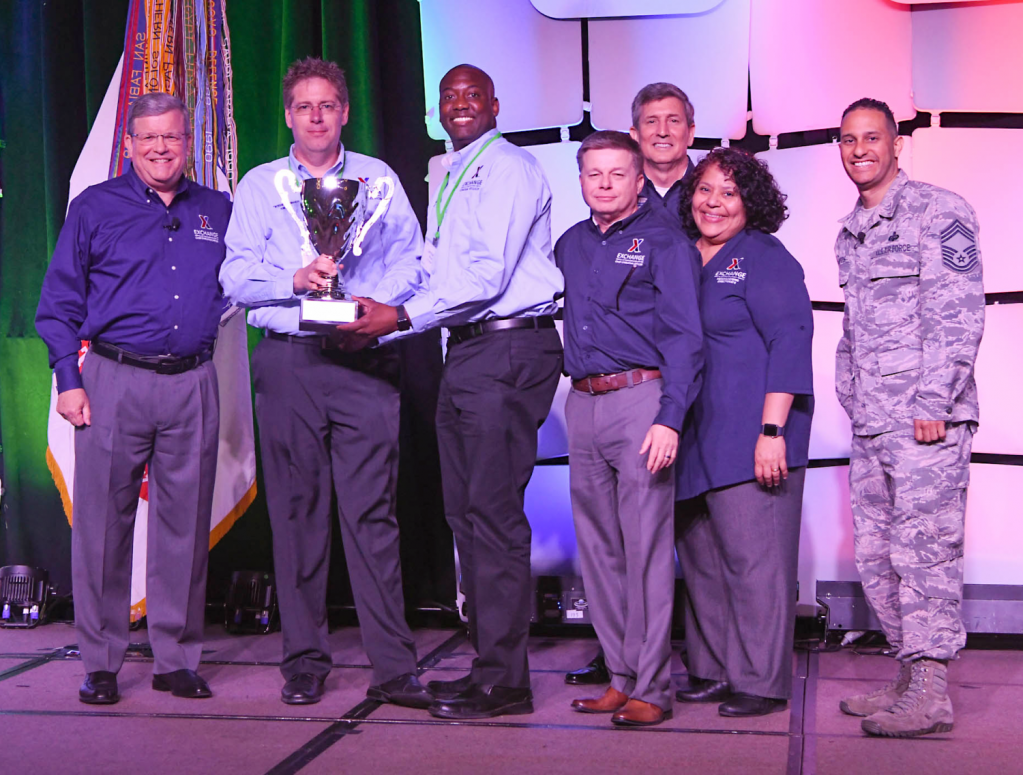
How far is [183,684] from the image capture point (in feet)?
10.4

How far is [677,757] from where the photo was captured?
2.51m

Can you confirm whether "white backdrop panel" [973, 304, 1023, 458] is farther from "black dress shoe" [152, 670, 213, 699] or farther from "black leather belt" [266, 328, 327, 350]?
"black dress shoe" [152, 670, 213, 699]

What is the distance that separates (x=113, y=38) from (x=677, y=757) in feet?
11.9

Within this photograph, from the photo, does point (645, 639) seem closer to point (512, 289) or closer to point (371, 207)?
point (512, 289)

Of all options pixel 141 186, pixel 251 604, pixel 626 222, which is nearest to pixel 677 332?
pixel 626 222

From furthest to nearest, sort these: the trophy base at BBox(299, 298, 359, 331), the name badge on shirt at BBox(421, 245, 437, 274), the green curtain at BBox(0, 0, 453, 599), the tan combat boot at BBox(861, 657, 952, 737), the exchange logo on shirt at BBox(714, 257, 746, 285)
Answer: the green curtain at BBox(0, 0, 453, 599)
the name badge on shirt at BBox(421, 245, 437, 274)
the exchange logo on shirt at BBox(714, 257, 746, 285)
the trophy base at BBox(299, 298, 359, 331)
the tan combat boot at BBox(861, 657, 952, 737)

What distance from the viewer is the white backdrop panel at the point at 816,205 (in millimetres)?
3852

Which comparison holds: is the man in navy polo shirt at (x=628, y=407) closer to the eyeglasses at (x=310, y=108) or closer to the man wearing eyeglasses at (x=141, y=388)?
the eyeglasses at (x=310, y=108)

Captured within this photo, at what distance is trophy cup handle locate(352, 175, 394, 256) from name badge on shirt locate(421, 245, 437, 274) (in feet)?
0.53

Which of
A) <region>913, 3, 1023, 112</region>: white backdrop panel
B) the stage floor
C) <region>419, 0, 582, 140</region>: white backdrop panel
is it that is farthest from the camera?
<region>419, 0, 582, 140</region>: white backdrop panel

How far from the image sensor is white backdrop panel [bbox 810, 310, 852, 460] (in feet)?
12.8

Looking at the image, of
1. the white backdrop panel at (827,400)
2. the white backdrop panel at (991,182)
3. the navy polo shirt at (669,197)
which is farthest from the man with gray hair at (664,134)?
the white backdrop panel at (991,182)

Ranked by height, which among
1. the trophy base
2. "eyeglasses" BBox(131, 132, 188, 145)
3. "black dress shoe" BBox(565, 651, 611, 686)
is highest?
"eyeglasses" BBox(131, 132, 188, 145)

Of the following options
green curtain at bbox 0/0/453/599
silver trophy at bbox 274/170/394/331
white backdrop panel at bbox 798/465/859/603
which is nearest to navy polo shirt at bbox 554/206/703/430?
silver trophy at bbox 274/170/394/331
